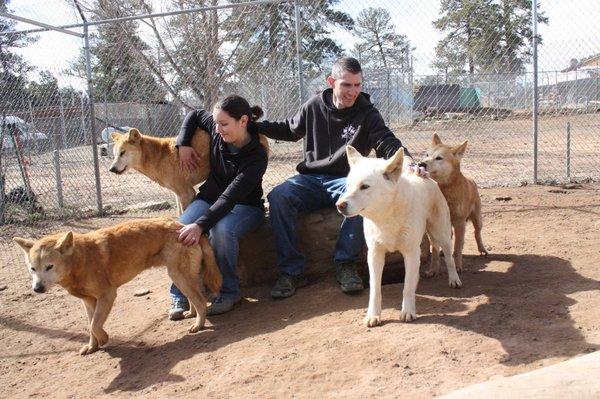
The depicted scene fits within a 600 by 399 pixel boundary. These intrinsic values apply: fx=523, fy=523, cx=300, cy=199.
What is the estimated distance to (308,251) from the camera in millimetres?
4664

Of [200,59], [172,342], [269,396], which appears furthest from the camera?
[200,59]

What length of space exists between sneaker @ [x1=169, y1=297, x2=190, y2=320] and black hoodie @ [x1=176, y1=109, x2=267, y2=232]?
2.29ft

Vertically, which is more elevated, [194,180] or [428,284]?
[194,180]

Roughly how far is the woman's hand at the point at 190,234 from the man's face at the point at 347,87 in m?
1.57

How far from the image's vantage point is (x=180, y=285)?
13.0ft

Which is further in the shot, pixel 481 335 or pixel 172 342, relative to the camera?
pixel 172 342

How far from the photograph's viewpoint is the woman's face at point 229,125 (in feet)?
13.5

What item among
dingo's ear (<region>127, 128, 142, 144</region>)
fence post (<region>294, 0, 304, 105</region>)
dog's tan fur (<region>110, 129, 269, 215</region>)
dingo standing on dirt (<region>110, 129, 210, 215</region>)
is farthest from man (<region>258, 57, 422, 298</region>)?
fence post (<region>294, 0, 304, 105</region>)

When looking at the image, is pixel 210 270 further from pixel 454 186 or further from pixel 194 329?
pixel 454 186

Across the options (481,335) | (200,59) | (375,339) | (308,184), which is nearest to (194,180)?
(308,184)

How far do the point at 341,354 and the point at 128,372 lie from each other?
1468mm

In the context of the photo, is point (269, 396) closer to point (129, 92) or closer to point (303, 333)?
point (303, 333)

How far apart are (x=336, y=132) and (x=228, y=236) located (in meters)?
1.31

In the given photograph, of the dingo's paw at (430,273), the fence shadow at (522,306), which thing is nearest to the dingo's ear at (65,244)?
the fence shadow at (522,306)
